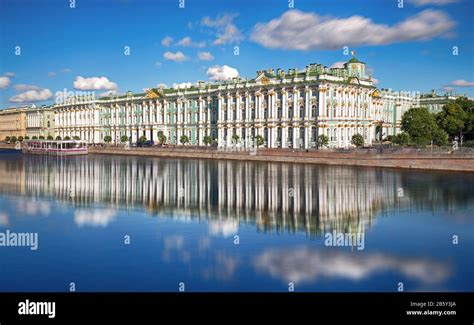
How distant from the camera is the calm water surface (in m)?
9.02

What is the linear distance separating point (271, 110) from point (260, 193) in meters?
25.7

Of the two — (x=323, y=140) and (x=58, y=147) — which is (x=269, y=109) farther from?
(x=58, y=147)

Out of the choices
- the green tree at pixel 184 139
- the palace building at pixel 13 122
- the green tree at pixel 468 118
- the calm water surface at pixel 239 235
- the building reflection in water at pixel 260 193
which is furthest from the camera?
the palace building at pixel 13 122

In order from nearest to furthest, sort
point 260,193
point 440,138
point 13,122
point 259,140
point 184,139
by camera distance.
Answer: point 260,193 → point 440,138 → point 259,140 → point 184,139 → point 13,122

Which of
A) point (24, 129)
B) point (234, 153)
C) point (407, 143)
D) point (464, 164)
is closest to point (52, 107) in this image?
point (24, 129)

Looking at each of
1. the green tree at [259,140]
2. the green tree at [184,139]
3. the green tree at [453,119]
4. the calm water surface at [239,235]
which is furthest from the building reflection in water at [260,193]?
the green tree at [184,139]

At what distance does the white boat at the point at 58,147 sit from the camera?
53.5 meters

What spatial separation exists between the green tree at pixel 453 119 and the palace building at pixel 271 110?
541cm

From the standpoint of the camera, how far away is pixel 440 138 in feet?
117

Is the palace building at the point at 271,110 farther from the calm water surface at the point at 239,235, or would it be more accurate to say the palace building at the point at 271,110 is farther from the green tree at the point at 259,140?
the calm water surface at the point at 239,235

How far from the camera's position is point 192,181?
2391 cm

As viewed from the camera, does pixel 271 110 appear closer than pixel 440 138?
No

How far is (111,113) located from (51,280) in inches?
2301
